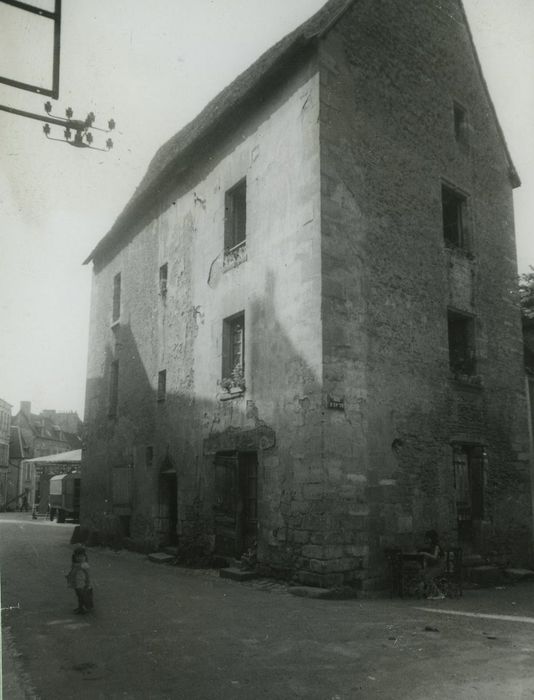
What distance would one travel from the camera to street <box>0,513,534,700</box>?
4.84m

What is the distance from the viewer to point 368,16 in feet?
39.0

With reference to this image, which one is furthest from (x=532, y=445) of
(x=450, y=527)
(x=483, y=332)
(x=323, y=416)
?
(x=323, y=416)

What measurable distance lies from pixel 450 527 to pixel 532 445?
4.09 meters

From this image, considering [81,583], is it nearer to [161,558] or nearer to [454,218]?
[161,558]

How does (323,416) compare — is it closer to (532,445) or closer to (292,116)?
(292,116)

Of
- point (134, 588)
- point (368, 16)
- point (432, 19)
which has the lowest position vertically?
point (134, 588)

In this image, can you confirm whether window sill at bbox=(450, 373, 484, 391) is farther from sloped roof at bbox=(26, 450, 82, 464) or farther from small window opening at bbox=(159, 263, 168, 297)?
sloped roof at bbox=(26, 450, 82, 464)

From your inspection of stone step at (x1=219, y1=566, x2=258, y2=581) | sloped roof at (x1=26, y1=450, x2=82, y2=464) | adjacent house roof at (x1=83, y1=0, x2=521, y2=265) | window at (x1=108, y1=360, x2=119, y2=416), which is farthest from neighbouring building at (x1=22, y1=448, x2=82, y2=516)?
stone step at (x1=219, y1=566, x2=258, y2=581)

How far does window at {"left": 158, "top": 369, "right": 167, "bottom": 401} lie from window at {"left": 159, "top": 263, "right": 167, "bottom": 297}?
6.70 feet

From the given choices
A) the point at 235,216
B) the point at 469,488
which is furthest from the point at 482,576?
the point at 235,216

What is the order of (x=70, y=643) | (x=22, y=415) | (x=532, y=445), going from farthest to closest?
1. (x=22, y=415)
2. (x=532, y=445)
3. (x=70, y=643)

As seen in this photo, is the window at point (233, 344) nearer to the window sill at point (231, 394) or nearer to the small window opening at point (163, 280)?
the window sill at point (231, 394)

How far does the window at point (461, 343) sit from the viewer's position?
42.5 ft

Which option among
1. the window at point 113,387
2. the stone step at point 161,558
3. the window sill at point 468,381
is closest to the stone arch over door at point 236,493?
the stone step at point 161,558
